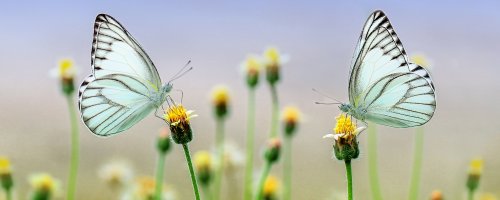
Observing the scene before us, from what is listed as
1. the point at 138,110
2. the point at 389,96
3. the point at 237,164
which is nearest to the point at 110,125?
the point at 138,110

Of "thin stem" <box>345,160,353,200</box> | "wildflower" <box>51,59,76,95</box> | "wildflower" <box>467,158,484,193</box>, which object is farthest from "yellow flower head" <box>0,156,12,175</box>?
"wildflower" <box>467,158,484,193</box>

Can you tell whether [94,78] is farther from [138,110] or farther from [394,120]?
[394,120]

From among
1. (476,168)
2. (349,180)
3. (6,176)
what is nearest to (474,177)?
(476,168)

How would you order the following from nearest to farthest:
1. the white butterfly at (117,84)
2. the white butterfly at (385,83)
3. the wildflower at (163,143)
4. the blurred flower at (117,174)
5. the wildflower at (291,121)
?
the white butterfly at (385,83)
the white butterfly at (117,84)
the wildflower at (163,143)
the wildflower at (291,121)
the blurred flower at (117,174)

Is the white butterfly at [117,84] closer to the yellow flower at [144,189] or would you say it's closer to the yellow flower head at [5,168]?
the yellow flower at [144,189]

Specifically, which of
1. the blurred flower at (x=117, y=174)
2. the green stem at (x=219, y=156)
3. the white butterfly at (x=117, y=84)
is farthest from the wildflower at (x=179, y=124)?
the blurred flower at (x=117, y=174)

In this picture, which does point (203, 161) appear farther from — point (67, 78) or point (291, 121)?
point (67, 78)

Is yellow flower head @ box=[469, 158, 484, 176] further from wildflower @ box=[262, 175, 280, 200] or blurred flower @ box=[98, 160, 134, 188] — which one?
blurred flower @ box=[98, 160, 134, 188]
